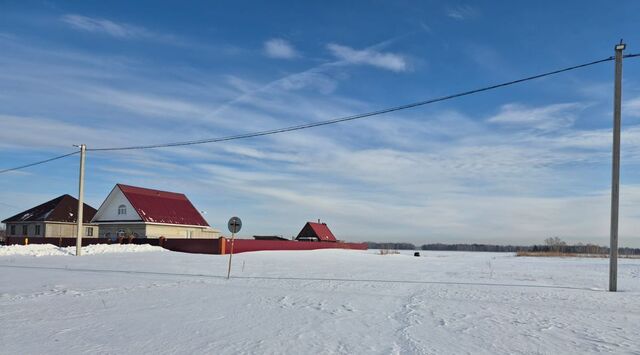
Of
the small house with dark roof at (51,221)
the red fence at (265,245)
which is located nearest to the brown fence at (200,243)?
the red fence at (265,245)

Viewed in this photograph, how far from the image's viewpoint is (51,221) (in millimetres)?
53688

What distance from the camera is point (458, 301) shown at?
1320 centimetres

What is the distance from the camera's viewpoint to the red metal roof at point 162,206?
4828 cm

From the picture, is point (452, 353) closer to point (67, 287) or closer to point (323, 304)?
point (323, 304)

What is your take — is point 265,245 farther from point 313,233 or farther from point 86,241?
point 313,233

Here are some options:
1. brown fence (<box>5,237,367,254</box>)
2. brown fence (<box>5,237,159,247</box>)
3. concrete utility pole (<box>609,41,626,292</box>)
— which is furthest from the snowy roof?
concrete utility pole (<box>609,41,626,292</box>)

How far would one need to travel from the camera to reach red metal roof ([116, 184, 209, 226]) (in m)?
48.3

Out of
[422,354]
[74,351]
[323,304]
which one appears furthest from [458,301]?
[74,351]

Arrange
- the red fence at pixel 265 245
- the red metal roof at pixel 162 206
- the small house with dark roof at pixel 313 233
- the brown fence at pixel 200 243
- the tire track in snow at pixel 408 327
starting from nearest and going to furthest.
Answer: the tire track in snow at pixel 408 327, the brown fence at pixel 200 243, the red fence at pixel 265 245, the red metal roof at pixel 162 206, the small house with dark roof at pixel 313 233

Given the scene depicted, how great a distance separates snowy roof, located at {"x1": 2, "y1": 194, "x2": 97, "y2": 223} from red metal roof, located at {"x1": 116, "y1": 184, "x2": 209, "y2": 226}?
11102 mm

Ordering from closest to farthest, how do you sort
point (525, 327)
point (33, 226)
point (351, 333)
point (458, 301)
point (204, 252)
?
point (351, 333) < point (525, 327) < point (458, 301) < point (204, 252) < point (33, 226)

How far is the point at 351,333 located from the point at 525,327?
3.49 meters

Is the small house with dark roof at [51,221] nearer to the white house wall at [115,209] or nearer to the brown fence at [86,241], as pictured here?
the white house wall at [115,209]

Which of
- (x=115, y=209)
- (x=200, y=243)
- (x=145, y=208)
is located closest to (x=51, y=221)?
(x=115, y=209)
